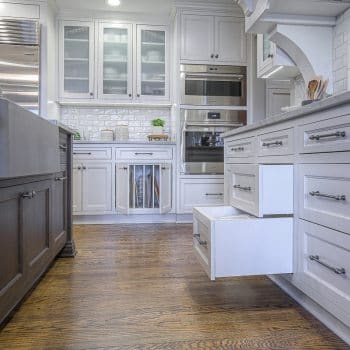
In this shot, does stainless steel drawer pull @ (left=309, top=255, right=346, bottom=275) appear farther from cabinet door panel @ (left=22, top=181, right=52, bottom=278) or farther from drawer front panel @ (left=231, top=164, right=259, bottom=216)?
cabinet door panel @ (left=22, top=181, right=52, bottom=278)

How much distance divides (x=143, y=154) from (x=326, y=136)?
8.31 ft

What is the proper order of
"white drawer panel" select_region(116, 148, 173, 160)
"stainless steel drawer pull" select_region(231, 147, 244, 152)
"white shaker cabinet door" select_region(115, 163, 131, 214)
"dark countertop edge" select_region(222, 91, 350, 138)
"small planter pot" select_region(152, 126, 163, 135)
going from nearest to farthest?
"dark countertop edge" select_region(222, 91, 350, 138) → "stainless steel drawer pull" select_region(231, 147, 244, 152) → "white shaker cabinet door" select_region(115, 163, 131, 214) → "white drawer panel" select_region(116, 148, 173, 160) → "small planter pot" select_region(152, 126, 163, 135)

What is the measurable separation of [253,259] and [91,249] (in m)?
1.46

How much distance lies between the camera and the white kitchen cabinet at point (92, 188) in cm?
345

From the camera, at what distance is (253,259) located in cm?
136

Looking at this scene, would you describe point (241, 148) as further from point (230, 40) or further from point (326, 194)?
point (230, 40)

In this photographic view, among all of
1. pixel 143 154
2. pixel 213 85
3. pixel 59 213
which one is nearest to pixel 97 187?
pixel 143 154

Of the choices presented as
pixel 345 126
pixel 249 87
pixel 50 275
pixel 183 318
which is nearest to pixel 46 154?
pixel 50 275

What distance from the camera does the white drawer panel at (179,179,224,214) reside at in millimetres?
3527

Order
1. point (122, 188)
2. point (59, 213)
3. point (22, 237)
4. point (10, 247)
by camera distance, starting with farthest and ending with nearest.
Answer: point (122, 188)
point (59, 213)
point (22, 237)
point (10, 247)

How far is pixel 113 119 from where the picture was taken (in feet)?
13.3

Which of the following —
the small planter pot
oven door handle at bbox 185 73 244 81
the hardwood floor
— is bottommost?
the hardwood floor

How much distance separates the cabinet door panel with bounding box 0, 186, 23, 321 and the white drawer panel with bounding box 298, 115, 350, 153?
1146mm

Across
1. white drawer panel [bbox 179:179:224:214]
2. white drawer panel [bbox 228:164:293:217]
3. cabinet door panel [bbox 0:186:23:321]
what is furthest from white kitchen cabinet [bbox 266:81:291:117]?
cabinet door panel [bbox 0:186:23:321]
